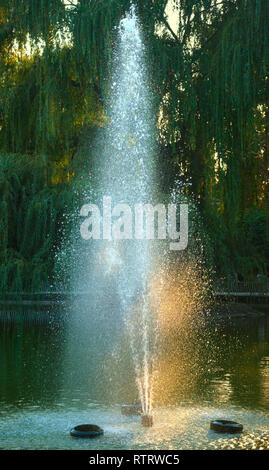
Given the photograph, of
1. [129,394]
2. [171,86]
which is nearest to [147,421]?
[129,394]

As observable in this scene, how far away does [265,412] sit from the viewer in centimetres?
776

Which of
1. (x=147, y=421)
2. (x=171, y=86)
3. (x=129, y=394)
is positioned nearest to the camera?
(x=147, y=421)

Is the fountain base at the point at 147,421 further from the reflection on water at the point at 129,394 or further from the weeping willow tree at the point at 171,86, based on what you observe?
the weeping willow tree at the point at 171,86

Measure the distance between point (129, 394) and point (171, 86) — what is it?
5.39 metres

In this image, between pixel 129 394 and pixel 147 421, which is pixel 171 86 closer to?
pixel 129 394

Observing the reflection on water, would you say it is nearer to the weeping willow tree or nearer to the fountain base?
the fountain base

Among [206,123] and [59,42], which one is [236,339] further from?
[59,42]

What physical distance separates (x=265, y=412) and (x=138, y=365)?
415cm

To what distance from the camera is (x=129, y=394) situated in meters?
8.88

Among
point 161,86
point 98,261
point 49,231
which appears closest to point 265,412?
point 161,86

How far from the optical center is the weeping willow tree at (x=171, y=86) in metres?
12.0

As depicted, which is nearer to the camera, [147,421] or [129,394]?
[147,421]

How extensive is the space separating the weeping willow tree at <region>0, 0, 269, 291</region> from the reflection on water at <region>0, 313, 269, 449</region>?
2569mm

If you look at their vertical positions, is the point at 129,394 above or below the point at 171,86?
below
